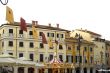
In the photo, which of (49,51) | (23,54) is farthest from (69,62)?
(23,54)

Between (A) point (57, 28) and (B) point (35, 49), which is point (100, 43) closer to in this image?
(A) point (57, 28)

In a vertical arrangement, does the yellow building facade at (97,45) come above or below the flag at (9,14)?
below

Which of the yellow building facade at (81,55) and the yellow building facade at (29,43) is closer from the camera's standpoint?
the yellow building facade at (29,43)

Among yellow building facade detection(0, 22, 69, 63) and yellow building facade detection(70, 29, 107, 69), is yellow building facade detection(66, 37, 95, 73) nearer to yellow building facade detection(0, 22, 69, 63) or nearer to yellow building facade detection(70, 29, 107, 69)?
yellow building facade detection(0, 22, 69, 63)

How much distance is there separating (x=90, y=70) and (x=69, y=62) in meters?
7.34

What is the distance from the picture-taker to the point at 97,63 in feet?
253

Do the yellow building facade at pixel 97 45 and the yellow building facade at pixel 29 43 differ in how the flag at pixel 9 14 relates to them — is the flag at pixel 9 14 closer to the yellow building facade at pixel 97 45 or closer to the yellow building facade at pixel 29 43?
the yellow building facade at pixel 29 43

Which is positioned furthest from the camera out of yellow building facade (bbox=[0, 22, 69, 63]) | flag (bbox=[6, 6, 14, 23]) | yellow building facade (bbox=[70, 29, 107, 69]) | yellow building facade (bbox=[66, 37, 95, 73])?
yellow building facade (bbox=[70, 29, 107, 69])

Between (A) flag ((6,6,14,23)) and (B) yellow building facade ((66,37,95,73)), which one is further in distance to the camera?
(B) yellow building facade ((66,37,95,73))


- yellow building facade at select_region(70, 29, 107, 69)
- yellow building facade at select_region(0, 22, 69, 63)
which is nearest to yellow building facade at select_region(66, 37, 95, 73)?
yellow building facade at select_region(0, 22, 69, 63)

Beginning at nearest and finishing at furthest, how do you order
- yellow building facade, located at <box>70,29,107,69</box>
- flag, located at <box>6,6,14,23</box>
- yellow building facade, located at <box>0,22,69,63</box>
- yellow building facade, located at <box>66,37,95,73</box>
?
flag, located at <box>6,6,14,23</box>
yellow building facade, located at <box>0,22,69,63</box>
yellow building facade, located at <box>66,37,95,73</box>
yellow building facade, located at <box>70,29,107,69</box>

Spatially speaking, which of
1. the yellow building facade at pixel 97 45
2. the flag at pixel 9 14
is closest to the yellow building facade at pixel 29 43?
the yellow building facade at pixel 97 45

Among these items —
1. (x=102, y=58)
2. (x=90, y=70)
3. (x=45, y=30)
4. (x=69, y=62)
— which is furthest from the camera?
(x=102, y=58)

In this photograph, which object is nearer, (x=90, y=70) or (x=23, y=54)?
(x=23, y=54)
